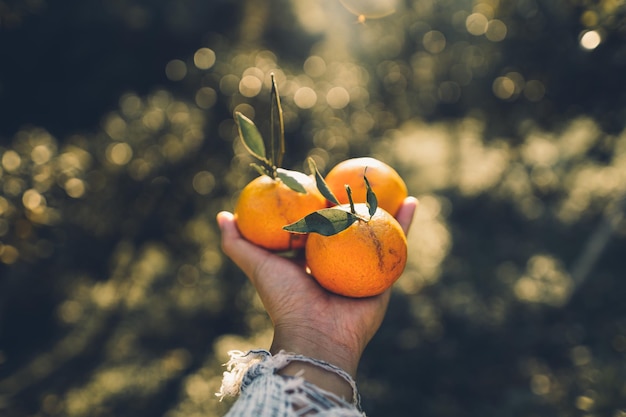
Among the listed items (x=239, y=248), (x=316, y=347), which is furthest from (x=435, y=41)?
(x=316, y=347)

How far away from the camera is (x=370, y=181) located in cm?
136

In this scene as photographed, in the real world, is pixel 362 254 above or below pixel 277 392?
above

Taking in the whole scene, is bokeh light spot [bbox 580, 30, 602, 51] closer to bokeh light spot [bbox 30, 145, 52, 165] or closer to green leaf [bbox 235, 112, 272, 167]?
green leaf [bbox 235, 112, 272, 167]

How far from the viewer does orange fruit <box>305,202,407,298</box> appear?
1.12 m

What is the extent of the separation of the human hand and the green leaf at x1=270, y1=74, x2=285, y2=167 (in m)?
0.37

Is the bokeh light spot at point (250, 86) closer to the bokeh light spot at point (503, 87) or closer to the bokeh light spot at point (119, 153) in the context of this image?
the bokeh light spot at point (119, 153)

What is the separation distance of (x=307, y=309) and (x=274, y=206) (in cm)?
32

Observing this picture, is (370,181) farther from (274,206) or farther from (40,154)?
(40,154)

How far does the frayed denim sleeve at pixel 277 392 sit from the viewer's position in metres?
0.86

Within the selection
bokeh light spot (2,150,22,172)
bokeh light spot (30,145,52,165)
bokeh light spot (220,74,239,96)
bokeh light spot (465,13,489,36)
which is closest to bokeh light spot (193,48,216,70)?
bokeh light spot (220,74,239,96)

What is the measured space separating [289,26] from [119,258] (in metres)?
2.04

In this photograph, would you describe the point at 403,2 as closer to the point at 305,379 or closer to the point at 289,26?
the point at 289,26

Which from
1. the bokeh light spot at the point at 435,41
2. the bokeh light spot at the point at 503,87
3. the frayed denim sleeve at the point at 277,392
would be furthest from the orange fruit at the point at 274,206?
the bokeh light spot at the point at 435,41

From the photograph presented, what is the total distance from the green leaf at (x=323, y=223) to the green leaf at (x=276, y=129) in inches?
8.7
